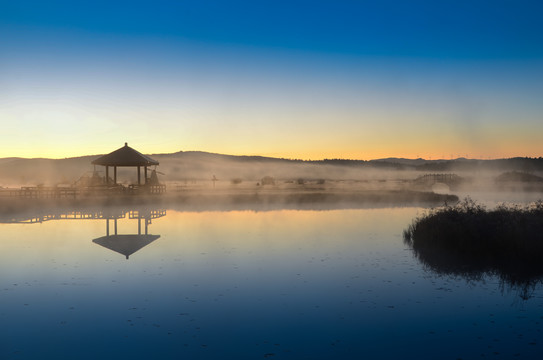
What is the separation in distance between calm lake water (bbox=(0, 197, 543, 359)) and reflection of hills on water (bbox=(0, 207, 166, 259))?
13.7 inches

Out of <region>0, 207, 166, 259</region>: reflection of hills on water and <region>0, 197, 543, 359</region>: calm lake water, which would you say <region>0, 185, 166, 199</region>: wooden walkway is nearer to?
<region>0, 207, 166, 259</region>: reflection of hills on water

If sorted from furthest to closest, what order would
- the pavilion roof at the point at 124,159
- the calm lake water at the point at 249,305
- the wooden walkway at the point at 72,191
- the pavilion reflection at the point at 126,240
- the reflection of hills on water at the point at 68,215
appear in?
the pavilion roof at the point at 124,159 < the wooden walkway at the point at 72,191 < the reflection of hills on water at the point at 68,215 < the pavilion reflection at the point at 126,240 < the calm lake water at the point at 249,305

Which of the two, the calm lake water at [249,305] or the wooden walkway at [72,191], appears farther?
the wooden walkway at [72,191]

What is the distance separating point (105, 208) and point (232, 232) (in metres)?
17.2

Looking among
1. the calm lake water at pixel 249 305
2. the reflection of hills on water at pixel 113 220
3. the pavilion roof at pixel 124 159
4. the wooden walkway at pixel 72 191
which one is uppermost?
the pavilion roof at pixel 124 159

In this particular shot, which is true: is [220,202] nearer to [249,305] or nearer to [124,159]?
[124,159]

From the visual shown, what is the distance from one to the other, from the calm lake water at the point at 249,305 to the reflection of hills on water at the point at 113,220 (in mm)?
347

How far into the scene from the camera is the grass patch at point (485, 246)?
14.0m

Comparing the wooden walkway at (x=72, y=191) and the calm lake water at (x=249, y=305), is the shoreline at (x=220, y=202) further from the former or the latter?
the calm lake water at (x=249, y=305)

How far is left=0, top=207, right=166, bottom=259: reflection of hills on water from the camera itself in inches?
774

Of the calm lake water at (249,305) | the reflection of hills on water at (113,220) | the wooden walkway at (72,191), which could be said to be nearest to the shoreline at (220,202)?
the wooden walkway at (72,191)

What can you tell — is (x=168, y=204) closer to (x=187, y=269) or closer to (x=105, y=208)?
(x=105, y=208)

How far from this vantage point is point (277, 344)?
8.45 metres

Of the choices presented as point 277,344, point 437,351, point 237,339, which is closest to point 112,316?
point 237,339
